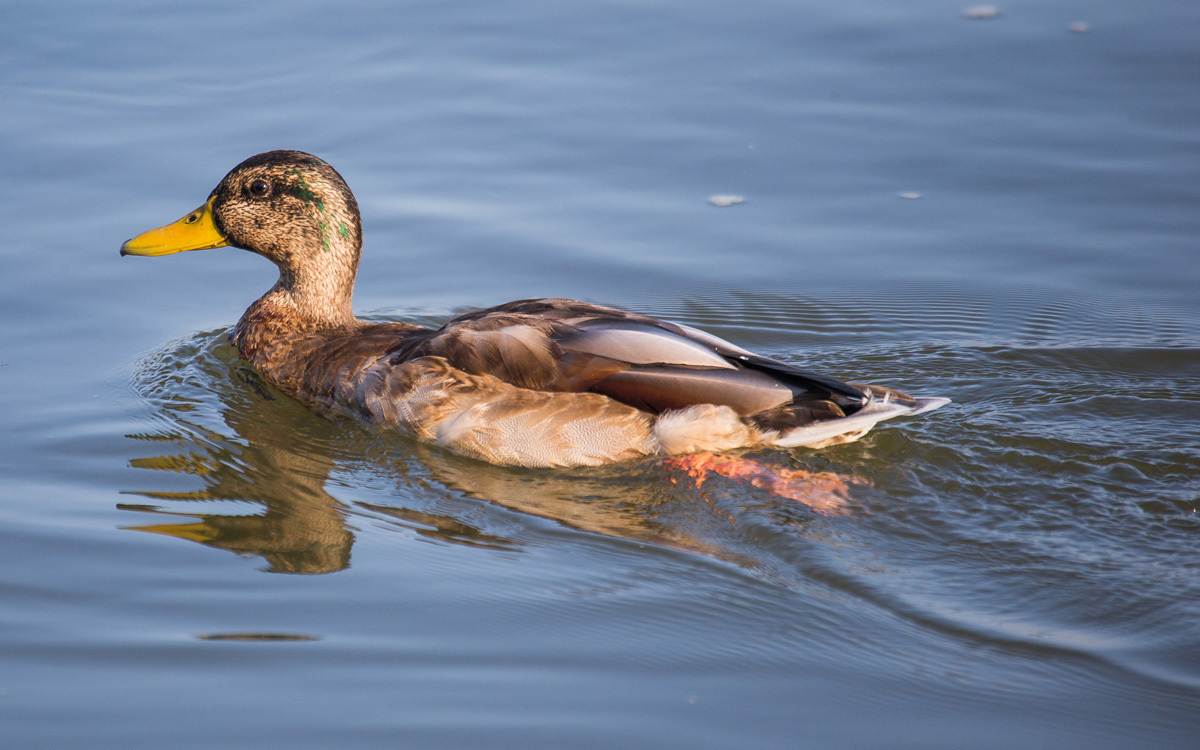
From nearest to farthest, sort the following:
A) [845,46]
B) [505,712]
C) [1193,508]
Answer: [505,712], [1193,508], [845,46]

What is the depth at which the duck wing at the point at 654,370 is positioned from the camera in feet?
19.7

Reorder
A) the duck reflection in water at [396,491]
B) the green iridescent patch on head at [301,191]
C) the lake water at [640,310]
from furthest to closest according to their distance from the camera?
the green iridescent patch on head at [301,191] → the duck reflection in water at [396,491] → the lake water at [640,310]

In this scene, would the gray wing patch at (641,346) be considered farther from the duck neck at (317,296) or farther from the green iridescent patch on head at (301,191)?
the green iridescent patch on head at (301,191)

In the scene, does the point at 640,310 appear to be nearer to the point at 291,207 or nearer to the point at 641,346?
the point at 641,346

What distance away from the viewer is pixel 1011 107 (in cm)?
1009

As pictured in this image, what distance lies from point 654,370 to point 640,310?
7.02ft

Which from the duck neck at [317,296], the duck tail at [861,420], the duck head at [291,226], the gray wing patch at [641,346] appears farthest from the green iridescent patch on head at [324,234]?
the duck tail at [861,420]

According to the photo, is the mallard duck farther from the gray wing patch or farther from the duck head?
the duck head

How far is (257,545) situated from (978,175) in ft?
20.0

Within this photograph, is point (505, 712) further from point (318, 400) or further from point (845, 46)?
point (845, 46)

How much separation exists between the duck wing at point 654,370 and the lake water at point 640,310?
0.33m

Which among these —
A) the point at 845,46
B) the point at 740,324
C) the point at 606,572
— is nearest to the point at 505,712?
the point at 606,572

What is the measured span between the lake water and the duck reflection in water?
0.03 metres

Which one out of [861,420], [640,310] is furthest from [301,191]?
[861,420]
